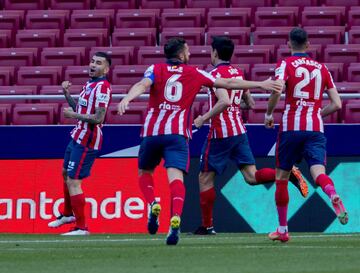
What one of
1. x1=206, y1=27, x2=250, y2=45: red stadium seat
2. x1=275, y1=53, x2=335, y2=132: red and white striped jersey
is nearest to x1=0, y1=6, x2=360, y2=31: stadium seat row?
x1=206, y1=27, x2=250, y2=45: red stadium seat

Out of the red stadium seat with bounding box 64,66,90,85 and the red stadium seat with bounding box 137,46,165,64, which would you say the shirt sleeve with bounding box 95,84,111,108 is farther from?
the red stadium seat with bounding box 137,46,165,64

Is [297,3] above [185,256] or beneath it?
above

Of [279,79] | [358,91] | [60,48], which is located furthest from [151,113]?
[60,48]

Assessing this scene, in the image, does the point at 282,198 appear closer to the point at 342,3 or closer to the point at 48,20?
the point at 342,3

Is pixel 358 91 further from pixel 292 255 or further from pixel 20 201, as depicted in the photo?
pixel 292 255

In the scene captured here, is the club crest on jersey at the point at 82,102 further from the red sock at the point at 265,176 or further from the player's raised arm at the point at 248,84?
the player's raised arm at the point at 248,84

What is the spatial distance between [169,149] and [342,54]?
23.3ft

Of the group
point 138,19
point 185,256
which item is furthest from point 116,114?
point 185,256

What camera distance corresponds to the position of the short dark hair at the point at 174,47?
10.5 metres

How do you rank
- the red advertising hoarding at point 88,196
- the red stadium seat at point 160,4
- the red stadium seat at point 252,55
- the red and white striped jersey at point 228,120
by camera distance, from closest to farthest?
1. the red and white striped jersey at point 228,120
2. the red advertising hoarding at point 88,196
3. the red stadium seat at point 252,55
4. the red stadium seat at point 160,4

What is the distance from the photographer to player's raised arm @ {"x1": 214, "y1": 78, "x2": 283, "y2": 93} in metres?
9.95

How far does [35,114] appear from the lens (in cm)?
1570

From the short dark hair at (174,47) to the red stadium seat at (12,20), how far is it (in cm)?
904

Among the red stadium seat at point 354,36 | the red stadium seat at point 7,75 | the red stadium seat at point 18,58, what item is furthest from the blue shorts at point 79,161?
the red stadium seat at point 354,36
